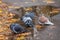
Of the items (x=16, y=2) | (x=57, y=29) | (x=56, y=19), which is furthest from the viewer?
(x=16, y=2)

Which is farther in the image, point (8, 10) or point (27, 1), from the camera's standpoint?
point (27, 1)

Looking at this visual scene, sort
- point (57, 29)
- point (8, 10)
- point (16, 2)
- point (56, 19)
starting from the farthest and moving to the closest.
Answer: point (16, 2) < point (8, 10) < point (56, 19) < point (57, 29)

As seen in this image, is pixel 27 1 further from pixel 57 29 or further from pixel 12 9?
pixel 57 29

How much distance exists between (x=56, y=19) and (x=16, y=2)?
4.51ft

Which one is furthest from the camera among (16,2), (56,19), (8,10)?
(16,2)

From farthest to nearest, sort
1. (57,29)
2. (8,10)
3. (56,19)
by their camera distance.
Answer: (8,10)
(56,19)
(57,29)

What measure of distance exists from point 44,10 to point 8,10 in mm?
849

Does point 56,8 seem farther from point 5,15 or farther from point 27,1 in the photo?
point 5,15

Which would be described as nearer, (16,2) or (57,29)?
(57,29)

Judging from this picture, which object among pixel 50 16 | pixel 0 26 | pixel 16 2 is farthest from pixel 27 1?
pixel 0 26

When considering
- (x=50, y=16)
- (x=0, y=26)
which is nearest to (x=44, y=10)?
(x=50, y=16)

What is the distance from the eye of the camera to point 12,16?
5.34 meters

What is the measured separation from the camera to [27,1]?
621 cm

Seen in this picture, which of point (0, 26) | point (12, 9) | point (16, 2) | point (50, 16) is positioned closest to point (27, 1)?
point (16, 2)
